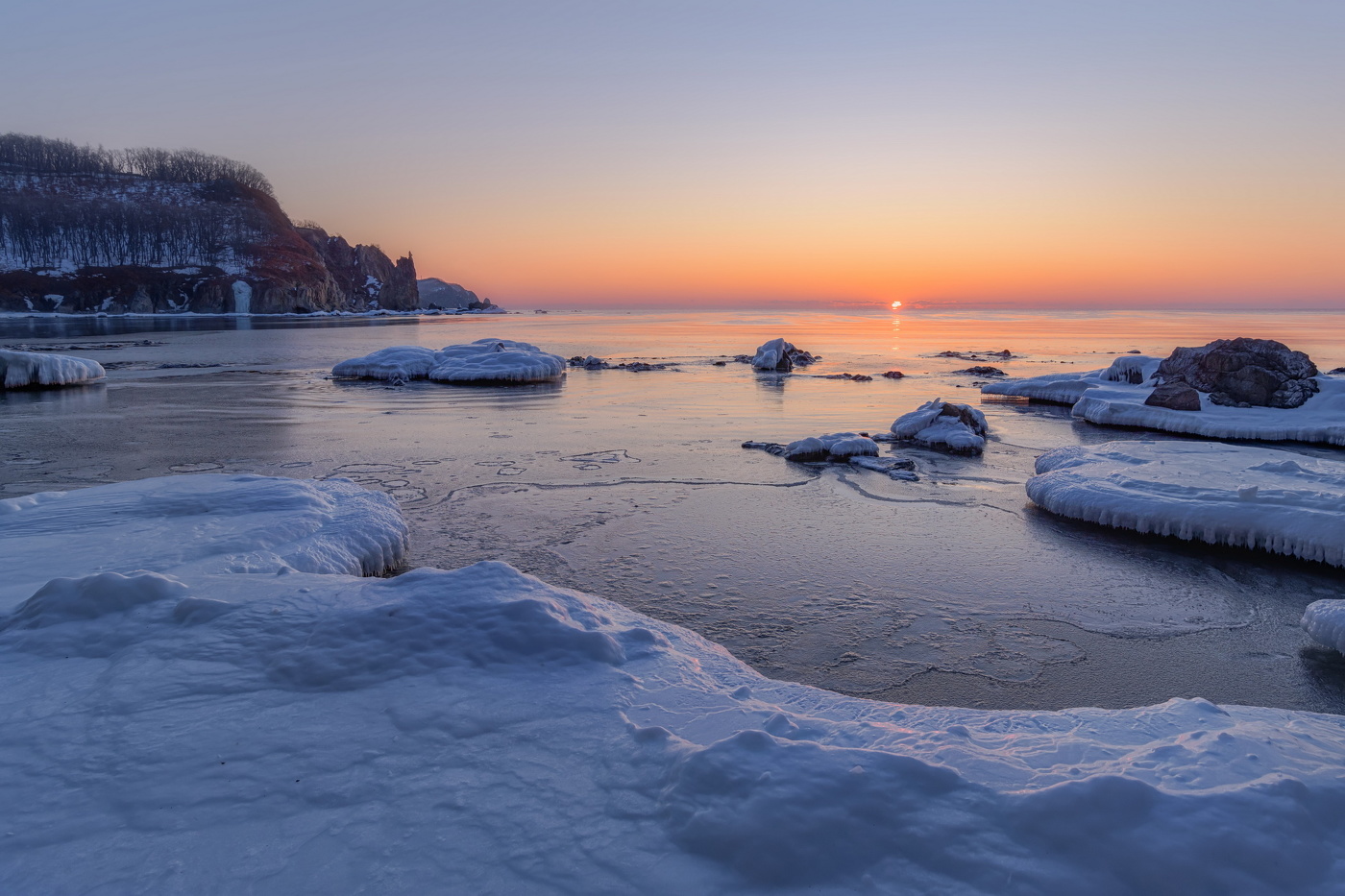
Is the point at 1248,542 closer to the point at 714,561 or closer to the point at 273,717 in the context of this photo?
the point at 714,561

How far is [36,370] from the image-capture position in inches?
856

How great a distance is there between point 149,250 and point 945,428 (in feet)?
423

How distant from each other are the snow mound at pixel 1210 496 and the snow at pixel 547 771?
533 centimetres

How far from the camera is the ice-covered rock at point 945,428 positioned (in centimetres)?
1472

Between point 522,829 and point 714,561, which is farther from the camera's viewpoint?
point 714,561

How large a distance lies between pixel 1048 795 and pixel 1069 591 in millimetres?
5155

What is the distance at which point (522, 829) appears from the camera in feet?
9.21

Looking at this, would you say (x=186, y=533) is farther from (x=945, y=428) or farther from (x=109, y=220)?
(x=109, y=220)

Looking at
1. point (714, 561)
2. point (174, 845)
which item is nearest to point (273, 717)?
point (174, 845)

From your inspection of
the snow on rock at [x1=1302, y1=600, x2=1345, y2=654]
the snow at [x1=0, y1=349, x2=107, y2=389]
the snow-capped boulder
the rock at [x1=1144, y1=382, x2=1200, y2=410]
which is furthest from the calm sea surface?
the snow-capped boulder

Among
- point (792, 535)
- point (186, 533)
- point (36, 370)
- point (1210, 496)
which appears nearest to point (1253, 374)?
point (1210, 496)

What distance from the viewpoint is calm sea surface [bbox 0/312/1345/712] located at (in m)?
5.73

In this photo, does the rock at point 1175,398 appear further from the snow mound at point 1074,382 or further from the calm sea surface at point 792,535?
the snow mound at point 1074,382

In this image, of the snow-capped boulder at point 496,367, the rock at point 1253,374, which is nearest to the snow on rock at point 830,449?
the rock at point 1253,374
